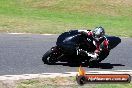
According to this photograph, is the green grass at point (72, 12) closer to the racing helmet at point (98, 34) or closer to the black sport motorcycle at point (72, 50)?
the black sport motorcycle at point (72, 50)

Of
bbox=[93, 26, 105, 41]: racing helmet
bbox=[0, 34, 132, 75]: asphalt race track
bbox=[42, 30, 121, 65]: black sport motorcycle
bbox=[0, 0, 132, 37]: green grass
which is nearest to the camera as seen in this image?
bbox=[0, 34, 132, 75]: asphalt race track

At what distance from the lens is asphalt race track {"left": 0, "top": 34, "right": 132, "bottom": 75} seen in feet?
42.4

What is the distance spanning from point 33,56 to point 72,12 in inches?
738

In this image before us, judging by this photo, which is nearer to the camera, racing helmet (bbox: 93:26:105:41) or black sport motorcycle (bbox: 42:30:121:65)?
black sport motorcycle (bbox: 42:30:121:65)

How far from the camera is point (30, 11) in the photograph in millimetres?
32156

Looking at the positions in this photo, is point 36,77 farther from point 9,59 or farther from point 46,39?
point 46,39

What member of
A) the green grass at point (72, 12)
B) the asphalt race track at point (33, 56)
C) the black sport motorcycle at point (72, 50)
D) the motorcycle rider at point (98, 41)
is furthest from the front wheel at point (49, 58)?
the green grass at point (72, 12)

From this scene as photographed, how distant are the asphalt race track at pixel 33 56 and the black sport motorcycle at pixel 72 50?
0.76 ft

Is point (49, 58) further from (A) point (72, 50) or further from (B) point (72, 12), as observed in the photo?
(B) point (72, 12)

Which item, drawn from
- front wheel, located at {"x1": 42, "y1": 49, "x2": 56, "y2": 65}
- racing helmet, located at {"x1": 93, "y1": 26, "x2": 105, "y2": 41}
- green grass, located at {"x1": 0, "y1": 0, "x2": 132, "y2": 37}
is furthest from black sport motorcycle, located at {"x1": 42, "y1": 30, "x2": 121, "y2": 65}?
green grass, located at {"x1": 0, "y1": 0, "x2": 132, "y2": 37}

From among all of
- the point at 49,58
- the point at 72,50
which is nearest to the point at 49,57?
the point at 49,58

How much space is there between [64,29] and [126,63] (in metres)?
7.97

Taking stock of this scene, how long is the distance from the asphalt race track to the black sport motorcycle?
0.23 meters

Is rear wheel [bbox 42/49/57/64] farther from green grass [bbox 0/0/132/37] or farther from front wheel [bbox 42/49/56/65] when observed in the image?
green grass [bbox 0/0/132/37]
